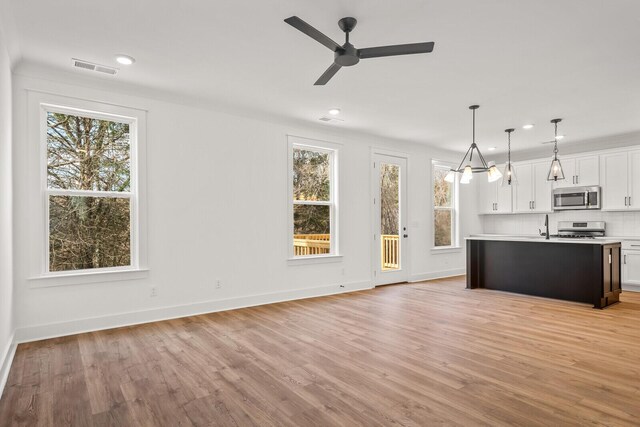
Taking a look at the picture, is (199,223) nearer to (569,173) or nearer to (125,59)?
(125,59)

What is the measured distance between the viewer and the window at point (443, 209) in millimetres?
7895

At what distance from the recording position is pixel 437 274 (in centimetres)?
773

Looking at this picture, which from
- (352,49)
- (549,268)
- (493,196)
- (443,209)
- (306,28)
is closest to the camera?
(306,28)

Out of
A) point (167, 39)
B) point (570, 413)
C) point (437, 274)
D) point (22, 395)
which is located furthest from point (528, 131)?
point (22, 395)

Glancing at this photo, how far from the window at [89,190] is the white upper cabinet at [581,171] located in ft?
24.1

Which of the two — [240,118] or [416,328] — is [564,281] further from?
[240,118]

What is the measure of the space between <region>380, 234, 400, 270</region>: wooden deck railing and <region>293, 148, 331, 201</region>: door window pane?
1659 millimetres

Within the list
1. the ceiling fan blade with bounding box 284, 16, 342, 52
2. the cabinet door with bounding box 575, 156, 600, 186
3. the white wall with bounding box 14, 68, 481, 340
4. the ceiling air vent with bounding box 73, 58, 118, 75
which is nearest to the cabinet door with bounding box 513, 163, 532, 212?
the cabinet door with bounding box 575, 156, 600, 186

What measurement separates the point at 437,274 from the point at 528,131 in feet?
10.3

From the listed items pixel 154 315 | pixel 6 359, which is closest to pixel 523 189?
pixel 154 315

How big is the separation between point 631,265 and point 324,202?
17.0ft

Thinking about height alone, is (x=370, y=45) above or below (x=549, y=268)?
above

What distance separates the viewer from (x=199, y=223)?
4.84 meters

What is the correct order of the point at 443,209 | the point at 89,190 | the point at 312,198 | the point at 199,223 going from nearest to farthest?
the point at 89,190 → the point at 199,223 → the point at 312,198 → the point at 443,209
